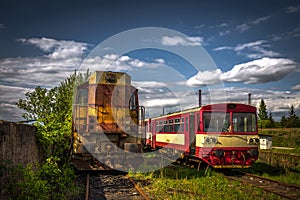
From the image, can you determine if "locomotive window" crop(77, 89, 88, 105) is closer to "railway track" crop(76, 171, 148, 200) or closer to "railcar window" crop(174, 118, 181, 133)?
"railway track" crop(76, 171, 148, 200)

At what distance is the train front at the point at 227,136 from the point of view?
1196cm

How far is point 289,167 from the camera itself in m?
14.4

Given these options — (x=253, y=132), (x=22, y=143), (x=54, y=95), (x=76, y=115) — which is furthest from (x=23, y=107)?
(x=253, y=132)

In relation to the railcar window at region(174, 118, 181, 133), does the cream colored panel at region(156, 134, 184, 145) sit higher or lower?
lower

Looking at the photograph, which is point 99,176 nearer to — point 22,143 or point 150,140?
point 22,143

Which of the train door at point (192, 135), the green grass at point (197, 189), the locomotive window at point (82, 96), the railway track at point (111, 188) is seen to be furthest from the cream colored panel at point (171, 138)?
the locomotive window at point (82, 96)

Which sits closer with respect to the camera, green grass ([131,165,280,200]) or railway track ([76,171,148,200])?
railway track ([76,171,148,200])

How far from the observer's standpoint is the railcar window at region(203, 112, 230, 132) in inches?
481

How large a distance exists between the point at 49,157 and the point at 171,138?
8.12 metres

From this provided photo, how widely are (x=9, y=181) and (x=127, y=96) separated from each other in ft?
24.4

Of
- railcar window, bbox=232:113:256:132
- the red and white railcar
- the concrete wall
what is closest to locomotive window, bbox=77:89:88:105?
the concrete wall

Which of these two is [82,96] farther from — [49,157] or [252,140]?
[252,140]

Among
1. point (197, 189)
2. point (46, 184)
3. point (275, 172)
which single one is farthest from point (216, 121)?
point (46, 184)

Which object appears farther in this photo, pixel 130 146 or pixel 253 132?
pixel 253 132
